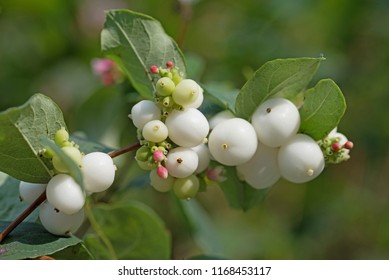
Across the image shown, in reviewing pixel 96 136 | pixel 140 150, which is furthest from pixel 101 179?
pixel 96 136

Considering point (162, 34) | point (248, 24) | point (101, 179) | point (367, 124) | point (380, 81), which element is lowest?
point (367, 124)

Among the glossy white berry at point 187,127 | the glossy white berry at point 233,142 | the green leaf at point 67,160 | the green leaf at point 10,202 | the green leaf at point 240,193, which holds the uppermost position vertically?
the green leaf at point 67,160

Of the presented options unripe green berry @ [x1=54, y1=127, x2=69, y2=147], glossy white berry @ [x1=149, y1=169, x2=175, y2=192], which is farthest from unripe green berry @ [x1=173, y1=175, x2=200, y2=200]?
unripe green berry @ [x1=54, y1=127, x2=69, y2=147]

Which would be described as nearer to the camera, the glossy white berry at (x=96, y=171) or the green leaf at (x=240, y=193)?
the glossy white berry at (x=96, y=171)

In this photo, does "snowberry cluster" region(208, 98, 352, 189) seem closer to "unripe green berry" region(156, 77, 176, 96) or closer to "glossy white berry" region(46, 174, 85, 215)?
"unripe green berry" region(156, 77, 176, 96)

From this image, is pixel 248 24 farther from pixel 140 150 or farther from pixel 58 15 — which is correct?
pixel 140 150

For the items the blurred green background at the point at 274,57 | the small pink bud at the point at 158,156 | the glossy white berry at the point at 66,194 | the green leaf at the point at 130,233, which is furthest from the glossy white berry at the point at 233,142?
the blurred green background at the point at 274,57

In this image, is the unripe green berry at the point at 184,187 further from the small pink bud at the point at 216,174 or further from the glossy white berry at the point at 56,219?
the glossy white berry at the point at 56,219
